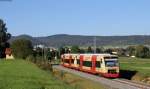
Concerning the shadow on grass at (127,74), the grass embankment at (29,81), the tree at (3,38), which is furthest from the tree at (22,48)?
the grass embankment at (29,81)

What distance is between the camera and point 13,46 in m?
155

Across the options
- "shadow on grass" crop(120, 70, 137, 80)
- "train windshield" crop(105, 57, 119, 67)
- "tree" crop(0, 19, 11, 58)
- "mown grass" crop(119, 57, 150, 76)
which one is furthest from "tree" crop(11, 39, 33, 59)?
"train windshield" crop(105, 57, 119, 67)

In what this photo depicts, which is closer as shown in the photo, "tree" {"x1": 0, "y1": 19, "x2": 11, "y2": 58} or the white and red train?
the white and red train

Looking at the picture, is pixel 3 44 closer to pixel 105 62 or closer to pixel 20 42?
pixel 20 42

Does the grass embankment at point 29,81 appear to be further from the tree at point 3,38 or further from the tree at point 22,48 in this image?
the tree at point 3,38

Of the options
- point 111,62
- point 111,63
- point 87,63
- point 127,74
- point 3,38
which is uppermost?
point 3,38

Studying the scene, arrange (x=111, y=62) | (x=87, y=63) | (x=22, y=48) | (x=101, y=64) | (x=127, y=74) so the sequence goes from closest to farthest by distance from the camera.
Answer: (x=111, y=62) → (x=101, y=64) → (x=127, y=74) → (x=87, y=63) → (x=22, y=48)

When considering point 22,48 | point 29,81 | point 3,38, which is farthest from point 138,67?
point 3,38

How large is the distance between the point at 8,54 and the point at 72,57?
238 feet

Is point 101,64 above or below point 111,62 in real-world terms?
below

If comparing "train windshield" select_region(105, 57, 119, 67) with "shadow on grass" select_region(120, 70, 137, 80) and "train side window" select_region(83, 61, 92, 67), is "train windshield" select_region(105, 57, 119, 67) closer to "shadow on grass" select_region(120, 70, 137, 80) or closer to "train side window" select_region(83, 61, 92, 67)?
"shadow on grass" select_region(120, 70, 137, 80)

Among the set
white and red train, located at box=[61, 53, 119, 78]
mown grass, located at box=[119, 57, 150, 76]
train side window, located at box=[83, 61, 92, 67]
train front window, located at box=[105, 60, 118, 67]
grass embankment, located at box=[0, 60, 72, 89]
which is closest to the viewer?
grass embankment, located at box=[0, 60, 72, 89]

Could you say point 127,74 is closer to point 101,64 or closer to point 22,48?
point 101,64

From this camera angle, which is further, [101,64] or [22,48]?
[22,48]
